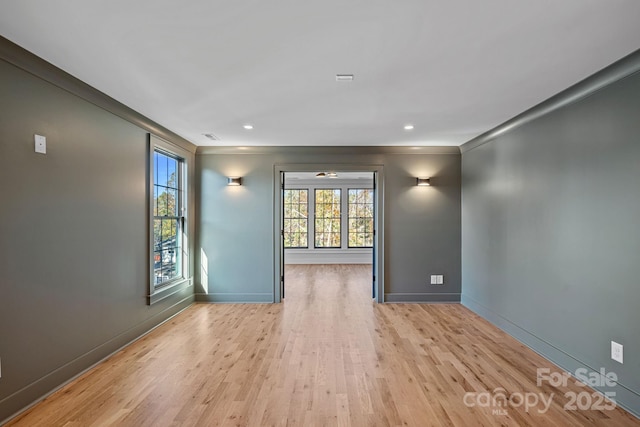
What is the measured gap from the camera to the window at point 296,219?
9.06m

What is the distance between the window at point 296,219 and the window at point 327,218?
1.09 feet

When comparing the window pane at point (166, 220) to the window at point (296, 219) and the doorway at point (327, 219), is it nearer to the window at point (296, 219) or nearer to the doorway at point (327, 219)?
the doorway at point (327, 219)

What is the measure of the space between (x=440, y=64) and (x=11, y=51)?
2.92 m

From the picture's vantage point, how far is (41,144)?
2279mm

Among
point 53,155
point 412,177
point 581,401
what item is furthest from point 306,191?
point 581,401

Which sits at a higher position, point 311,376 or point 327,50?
point 327,50

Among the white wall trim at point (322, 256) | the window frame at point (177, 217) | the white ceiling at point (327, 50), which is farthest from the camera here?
the white wall trim at point (322, 256)

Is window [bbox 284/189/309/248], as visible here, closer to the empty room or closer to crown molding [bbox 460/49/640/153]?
the empty room

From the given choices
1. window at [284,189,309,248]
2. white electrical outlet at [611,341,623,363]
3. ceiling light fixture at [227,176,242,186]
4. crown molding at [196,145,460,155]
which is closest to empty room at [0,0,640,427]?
white electrical outlet at [611,341,623,363]

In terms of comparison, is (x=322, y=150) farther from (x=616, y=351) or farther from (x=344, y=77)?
(x=616, y=351)

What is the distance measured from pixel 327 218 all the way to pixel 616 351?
7.13 meters

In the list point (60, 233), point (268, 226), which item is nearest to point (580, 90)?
point (268, 226)

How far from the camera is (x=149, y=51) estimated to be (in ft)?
6.83

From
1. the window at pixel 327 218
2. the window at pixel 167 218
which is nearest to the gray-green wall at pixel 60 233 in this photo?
the window at pixel 167 218
